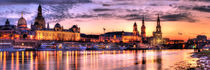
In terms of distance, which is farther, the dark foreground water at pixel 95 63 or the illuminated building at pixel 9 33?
the illuminated building at pixel 9 33

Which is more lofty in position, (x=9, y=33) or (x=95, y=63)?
(x=9, y=33)

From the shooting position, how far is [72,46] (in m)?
198

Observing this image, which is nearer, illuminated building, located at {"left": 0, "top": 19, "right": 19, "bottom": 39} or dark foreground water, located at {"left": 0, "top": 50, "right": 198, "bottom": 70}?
dark foreground water, located at {"left": 0, "top": 50, "right": 198, "bottom": 70}

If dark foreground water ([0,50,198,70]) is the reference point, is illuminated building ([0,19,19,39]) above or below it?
above

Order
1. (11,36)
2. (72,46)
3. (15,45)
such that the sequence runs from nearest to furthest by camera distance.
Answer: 1. (15,45)
2. (11,36)
3. (72,46)

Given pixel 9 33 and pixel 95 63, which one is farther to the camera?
pixel 9 33

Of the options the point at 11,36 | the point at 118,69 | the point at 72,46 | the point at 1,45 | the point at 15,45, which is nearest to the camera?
the point at 118,69

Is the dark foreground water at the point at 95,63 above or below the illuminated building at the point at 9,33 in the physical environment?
below

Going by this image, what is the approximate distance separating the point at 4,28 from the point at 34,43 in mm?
24046

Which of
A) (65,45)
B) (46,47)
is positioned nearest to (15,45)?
(46,47)

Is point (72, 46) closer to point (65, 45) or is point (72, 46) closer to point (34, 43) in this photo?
point (65, 45)

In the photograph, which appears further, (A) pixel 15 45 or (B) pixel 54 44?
(B) pixel 54 44

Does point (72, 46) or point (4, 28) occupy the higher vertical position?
point (4, 28)

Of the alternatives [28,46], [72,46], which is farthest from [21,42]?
[72,46]
